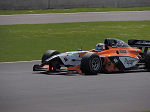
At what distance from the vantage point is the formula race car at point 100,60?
13602mm

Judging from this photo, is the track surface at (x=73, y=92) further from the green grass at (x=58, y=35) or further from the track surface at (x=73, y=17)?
the track surface at (x=73, y=17)

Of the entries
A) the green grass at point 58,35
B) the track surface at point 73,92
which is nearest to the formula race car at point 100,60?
the track surface at point 73,92

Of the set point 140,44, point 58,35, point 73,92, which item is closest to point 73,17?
point 58,35

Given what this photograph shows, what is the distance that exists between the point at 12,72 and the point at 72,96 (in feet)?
16.3

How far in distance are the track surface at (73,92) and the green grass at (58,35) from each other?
18.8 ft

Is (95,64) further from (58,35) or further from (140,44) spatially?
(58,35)

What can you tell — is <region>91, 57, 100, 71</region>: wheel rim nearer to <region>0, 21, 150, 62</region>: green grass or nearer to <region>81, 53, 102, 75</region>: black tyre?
<region>81, 53, 102, 75</region>: black tyre

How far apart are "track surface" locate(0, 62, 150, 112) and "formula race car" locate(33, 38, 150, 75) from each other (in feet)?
0.97

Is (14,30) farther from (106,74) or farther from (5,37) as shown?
(106,74)

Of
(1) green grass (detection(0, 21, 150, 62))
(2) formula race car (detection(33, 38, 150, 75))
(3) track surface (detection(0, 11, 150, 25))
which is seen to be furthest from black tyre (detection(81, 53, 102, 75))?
(3) track surface (detection(0, 11, 150, 25))

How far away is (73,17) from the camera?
29234 mm

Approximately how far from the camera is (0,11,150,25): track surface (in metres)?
28.0

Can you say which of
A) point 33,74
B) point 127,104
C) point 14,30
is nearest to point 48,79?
point 33,74

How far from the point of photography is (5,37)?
23.8m
